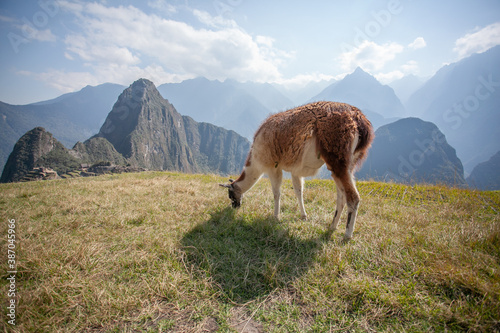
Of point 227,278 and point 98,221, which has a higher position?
point 98,221

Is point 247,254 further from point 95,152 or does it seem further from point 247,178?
point 95,152

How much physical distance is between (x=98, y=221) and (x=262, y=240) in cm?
380

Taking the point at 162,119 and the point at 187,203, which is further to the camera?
the point at 162,119

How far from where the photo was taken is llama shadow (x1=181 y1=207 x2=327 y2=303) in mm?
2752

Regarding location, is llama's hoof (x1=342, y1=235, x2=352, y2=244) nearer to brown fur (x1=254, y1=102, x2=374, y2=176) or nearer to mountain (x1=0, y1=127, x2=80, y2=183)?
brown fur (x1=254, y1=102, x2=374, y2=176)

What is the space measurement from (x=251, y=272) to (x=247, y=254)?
1.53 ft

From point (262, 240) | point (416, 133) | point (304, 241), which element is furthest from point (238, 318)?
point (416, 133)

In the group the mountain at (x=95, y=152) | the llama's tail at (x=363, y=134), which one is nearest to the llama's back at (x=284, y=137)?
the llama's tail at (x=363, y=134)

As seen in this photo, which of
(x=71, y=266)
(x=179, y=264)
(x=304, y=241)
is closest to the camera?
(x=71, y=266)

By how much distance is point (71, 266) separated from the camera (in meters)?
2.84

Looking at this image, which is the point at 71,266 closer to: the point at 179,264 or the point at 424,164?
the point at 179,264

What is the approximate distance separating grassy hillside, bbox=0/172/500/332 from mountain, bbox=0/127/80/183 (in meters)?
100

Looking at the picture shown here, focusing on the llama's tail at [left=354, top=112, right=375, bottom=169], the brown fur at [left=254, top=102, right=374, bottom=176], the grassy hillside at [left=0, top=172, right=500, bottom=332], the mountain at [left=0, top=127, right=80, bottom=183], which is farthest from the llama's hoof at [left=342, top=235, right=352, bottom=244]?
the mountain at [left=0, top=127, right=80, bottom=183]

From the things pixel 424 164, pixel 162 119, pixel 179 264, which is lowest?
pixel 424 164
